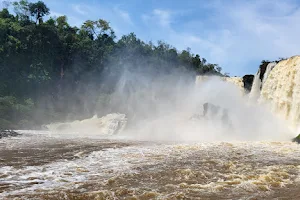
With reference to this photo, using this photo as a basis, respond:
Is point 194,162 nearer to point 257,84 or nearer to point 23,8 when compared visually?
point 257,84

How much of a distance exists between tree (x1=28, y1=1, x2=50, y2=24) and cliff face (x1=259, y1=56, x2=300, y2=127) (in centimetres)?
3164

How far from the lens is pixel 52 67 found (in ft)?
130

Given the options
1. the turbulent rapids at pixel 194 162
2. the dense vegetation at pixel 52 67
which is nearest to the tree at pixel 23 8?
the dense vegetation at pixel 52 67

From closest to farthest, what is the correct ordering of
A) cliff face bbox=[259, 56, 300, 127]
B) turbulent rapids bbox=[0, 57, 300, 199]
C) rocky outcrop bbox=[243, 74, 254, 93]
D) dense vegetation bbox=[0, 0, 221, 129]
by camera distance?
turbulent rapids bbox=[0, 57, 300, 199], cliff face bbox=[259, 56, 300, 127], rocky outcrop bbox=[243, 74, 254, 93], dense vegetation bbox=[0, 0, 221, 129]

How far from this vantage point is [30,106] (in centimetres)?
3228

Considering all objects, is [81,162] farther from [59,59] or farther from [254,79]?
[59,59]

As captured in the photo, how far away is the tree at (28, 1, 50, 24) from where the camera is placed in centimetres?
4122

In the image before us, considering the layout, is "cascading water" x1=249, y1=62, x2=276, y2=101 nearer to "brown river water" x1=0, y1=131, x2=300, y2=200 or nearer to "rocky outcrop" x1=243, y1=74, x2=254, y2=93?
"rocky outcrop" x1=243, y1=74, x2=254, y2=93

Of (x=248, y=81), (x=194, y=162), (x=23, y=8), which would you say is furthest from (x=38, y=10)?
(x=194, y=162)

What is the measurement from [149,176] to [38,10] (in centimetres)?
3972

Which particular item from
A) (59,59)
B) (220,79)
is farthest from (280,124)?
(59,59)

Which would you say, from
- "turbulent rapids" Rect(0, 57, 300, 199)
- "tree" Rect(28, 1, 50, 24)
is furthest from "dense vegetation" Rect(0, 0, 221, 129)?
"turbulent rapids" Rect(0, 57, 300, 199)

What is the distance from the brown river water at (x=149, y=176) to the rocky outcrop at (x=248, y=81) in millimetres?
16571

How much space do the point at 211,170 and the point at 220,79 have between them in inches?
904
